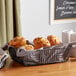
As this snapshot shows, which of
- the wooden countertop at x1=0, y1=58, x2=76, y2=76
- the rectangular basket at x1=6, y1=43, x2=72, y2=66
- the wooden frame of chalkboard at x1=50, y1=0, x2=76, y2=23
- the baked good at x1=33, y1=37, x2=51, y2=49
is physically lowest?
the wooden countertop at x1=0, y1=58, x2=76, y2=76

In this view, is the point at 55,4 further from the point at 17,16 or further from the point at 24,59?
the point at 24,59

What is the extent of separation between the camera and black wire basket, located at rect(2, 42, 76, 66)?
1.06 meters

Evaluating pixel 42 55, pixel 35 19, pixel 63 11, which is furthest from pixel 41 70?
→ pixel 63 11

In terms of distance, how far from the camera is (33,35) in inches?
106

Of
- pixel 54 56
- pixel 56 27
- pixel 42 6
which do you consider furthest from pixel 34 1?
pixel 54 56

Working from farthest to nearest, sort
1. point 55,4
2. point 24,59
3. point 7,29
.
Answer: point 55,4 → point 7,29 → point 24,59

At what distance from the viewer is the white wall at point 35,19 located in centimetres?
258

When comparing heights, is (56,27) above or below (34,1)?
below

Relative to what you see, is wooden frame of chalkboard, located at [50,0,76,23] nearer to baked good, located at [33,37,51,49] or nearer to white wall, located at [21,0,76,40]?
white wall, located at [21,0,76,40]

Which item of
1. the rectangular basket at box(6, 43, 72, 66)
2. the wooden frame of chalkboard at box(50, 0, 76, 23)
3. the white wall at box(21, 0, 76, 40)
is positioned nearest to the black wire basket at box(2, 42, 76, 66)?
the rectangular basket at box(6, 43, 72, 66)

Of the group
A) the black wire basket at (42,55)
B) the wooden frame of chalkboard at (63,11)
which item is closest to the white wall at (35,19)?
the wooden frame of chalkboard at (63,11)

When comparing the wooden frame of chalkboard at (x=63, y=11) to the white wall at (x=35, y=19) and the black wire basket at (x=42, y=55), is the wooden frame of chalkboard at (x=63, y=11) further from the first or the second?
the black wire basket at (x=42, y=55)

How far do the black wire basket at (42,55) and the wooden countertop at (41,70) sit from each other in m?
0.03

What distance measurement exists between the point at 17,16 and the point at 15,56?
4.21ft
